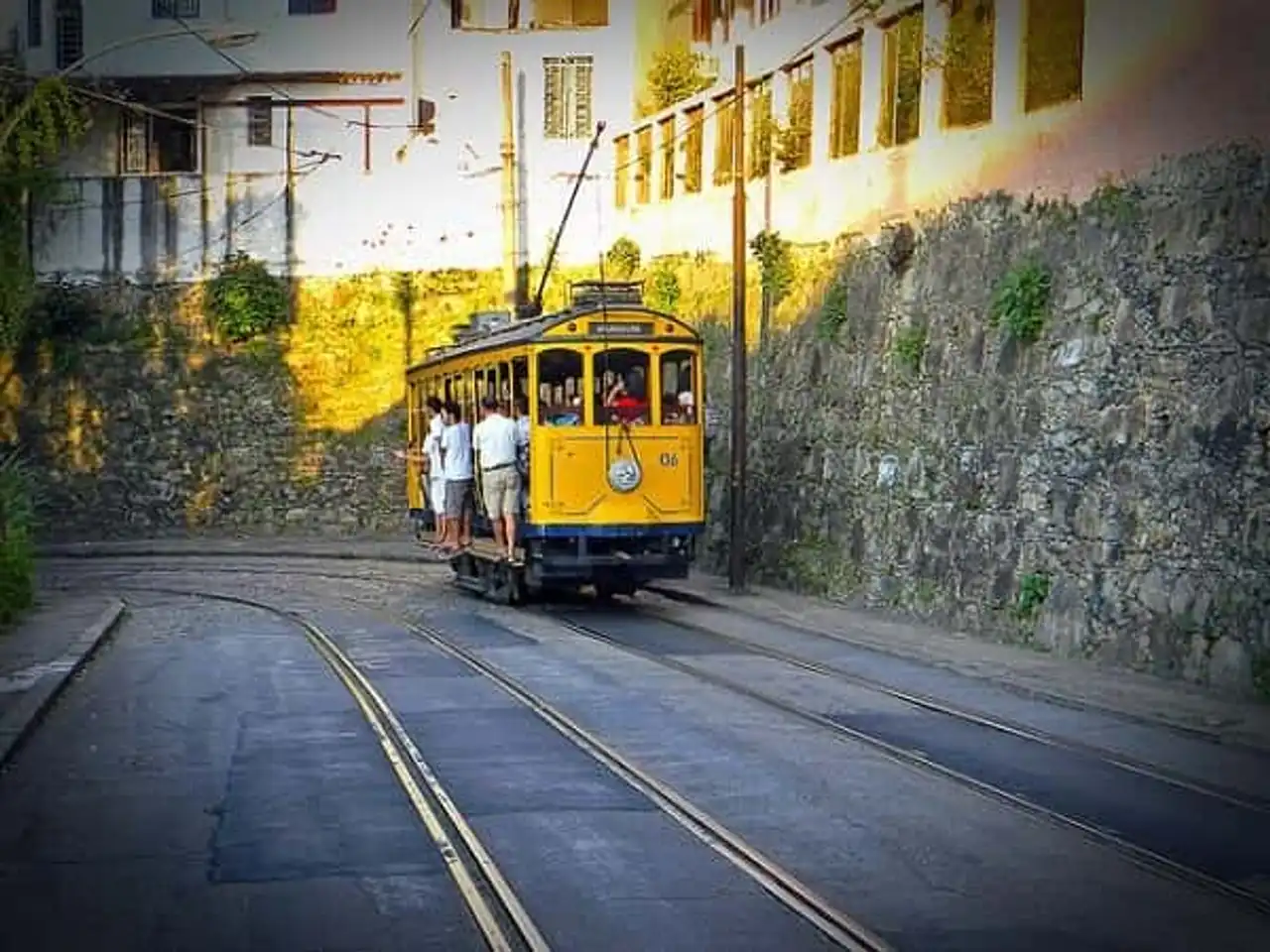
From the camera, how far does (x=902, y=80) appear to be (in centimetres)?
2191

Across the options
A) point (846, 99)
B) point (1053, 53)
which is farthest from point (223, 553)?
point (1053, 53)

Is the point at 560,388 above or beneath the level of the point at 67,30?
beneath

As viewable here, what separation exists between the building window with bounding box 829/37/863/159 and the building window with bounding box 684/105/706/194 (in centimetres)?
537

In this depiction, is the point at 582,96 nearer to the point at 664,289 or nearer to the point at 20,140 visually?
the point at 664,289

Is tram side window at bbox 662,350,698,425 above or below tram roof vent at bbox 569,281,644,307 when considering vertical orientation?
below

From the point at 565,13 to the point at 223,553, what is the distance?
12990mm

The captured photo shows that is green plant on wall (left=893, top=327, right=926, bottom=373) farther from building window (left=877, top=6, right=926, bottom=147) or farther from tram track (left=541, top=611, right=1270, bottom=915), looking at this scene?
tram track (left=541, top=611, right=1270, bottom=915)

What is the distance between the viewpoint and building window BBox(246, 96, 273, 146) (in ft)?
126

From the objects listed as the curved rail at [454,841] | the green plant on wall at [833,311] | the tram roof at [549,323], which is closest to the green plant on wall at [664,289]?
the green plant on wall at [833,311]

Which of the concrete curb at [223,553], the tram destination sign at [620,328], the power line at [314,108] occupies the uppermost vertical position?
the power line at [314,108]

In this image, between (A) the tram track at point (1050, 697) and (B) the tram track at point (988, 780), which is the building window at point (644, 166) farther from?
(B) the tram track at point (988, 780)

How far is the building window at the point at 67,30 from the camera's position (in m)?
29.3

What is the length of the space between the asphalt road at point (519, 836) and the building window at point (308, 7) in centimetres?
1417

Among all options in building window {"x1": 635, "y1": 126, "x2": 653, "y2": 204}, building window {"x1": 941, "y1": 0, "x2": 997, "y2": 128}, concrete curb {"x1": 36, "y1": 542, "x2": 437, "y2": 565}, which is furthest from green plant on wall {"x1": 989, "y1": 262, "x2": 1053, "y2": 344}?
concrete curb {"x1": 36, "y1": 542, "x2": 437, "y2": 565}
